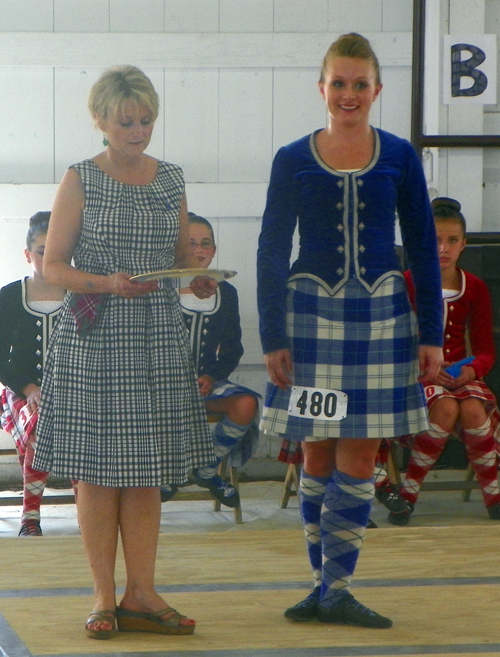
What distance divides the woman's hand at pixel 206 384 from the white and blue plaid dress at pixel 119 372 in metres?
1.45

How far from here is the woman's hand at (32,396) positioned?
120 inches

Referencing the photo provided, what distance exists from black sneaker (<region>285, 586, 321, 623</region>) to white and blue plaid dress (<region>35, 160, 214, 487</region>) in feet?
1.08

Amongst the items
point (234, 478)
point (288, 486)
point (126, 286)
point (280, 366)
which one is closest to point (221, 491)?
point (234, 478)

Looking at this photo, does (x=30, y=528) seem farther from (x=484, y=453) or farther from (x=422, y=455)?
(x=484, y=453)

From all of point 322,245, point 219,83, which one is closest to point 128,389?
point 322,245

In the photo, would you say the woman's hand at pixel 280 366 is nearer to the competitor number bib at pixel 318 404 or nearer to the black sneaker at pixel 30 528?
the competitor number bib at pixel 318 404

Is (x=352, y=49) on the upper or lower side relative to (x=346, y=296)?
upper

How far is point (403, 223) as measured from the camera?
6.04 ft

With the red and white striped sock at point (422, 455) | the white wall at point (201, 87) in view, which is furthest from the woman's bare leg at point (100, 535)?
the white wall at point (201, 87)

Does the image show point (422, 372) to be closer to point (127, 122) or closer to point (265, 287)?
point (265, 287)

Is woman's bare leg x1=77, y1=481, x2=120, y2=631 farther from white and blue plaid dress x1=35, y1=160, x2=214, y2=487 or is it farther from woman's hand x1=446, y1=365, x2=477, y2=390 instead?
woman's hand x1=446, y1=365, x2=477, y2=390

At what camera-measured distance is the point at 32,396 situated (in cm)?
306

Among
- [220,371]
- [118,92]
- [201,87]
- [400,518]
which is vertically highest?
[201,87]

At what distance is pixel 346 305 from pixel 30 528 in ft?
5.45
